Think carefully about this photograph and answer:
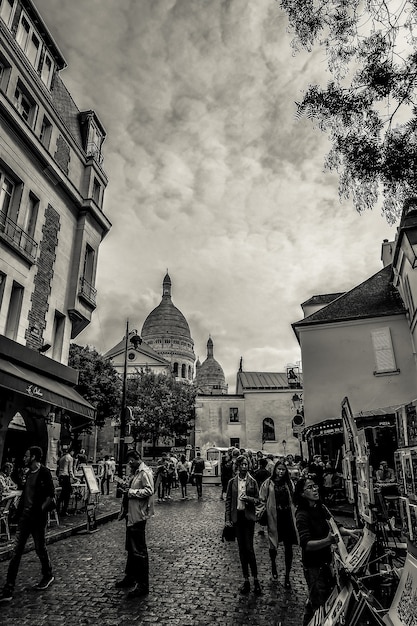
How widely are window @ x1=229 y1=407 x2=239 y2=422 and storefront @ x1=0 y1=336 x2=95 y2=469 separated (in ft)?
118

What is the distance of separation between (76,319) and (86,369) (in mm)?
18367

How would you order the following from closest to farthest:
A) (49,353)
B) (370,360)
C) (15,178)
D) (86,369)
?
(15,178) → (49,353) → (370,360) → (86,369)

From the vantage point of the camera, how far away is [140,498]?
5.99 meters

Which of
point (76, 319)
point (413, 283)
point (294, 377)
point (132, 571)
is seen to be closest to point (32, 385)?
point (76, 319)

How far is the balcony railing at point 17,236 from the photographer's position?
1228cm

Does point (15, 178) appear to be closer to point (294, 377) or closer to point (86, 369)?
point (294, 377)

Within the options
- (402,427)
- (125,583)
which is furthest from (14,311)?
(402,427)

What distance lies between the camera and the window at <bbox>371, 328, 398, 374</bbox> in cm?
1980

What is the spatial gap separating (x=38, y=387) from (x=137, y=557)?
6863 millimetres

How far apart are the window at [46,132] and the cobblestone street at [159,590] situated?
512 inches

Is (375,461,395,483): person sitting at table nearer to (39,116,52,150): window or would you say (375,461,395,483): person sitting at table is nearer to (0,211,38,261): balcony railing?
(0,211,38,261): balcony railing

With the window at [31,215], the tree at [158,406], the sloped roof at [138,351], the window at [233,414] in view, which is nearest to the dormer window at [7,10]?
the window at [31,215]

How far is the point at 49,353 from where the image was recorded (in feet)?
48.3

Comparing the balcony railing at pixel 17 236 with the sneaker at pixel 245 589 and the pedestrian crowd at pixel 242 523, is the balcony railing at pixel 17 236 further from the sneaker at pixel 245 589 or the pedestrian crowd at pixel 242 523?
the sneaker at pixel 245 589
